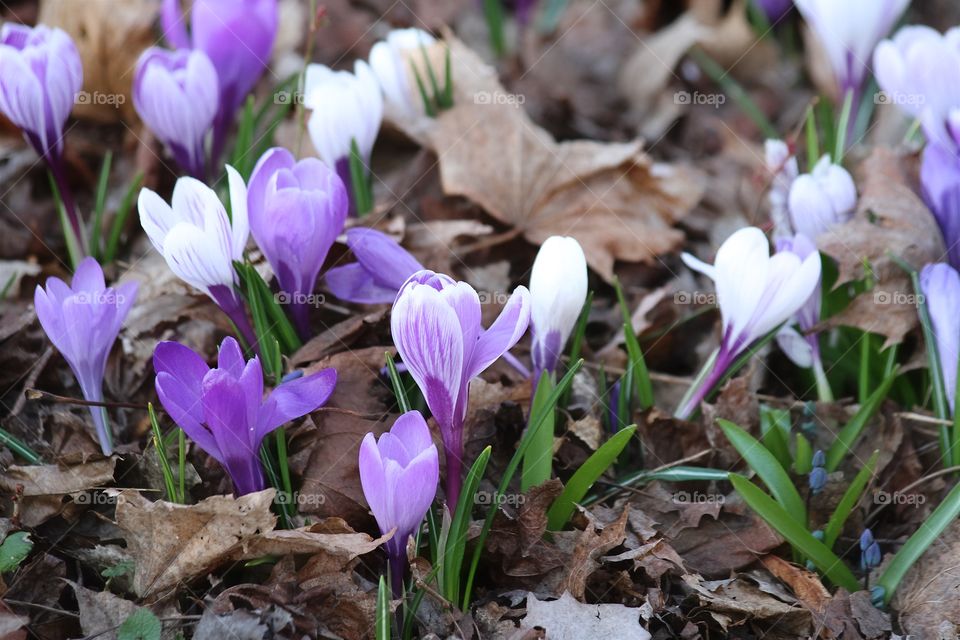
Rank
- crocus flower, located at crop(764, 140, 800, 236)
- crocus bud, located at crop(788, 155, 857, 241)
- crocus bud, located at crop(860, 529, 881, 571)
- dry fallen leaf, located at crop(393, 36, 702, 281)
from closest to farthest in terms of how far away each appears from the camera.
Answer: crocus bud, located at crop(860, 529, 881, 571) → crocus bud, located at crop(788, 155, 857, 241) → crocus flower, located at crop(764, 140, 800, 236) → dry fallen leaf, located at crop(393, 36, 702, 281)

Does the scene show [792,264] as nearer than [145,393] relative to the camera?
Yes

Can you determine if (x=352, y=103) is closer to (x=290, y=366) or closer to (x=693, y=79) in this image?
(x=290, y=366)

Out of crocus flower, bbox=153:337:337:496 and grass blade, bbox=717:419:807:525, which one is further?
grass blade, bbox=717:419:807:525

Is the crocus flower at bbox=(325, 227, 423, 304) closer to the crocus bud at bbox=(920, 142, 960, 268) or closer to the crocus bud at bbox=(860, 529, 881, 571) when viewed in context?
the crocus bud at bbox=(860, 529, 881, 571)

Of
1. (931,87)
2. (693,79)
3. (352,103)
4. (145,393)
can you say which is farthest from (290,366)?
(693,79)

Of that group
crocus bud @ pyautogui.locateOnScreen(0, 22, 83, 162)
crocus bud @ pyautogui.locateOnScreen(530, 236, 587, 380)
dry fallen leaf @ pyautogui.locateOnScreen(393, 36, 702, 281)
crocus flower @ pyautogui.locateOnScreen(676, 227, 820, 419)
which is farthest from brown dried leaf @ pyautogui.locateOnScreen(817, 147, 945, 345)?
crocus bud @ pyautogui.locateOnScreen(0, 22, 83, 162)

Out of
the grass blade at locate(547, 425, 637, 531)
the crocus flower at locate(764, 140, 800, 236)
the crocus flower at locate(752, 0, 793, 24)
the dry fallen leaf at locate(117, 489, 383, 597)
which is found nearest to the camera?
the dry fallen leaf at locate(117, 489, 383, 597)
